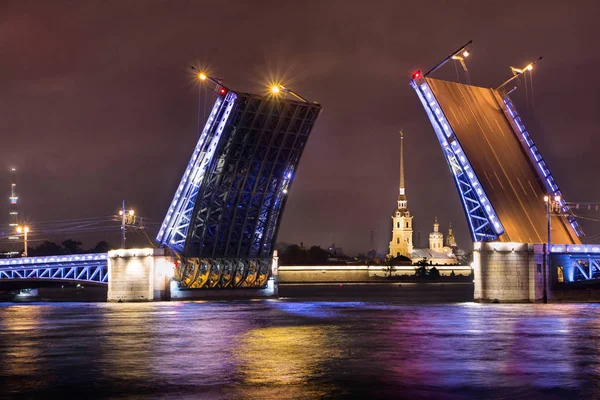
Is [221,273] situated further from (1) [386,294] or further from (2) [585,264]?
(1) [386,294]

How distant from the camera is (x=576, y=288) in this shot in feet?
196

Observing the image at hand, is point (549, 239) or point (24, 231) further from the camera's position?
point (24, 231)

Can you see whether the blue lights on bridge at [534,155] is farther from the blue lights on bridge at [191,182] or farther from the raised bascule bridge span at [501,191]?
the blue lights on bridge at [191,182]

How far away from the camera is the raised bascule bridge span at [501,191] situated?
57719 millimetres

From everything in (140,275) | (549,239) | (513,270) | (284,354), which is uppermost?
(549,239)

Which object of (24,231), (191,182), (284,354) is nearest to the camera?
(284,354)

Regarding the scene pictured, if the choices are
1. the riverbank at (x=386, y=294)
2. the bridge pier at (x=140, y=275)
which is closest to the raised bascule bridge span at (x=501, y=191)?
the riverbank at (x=386, y=294)

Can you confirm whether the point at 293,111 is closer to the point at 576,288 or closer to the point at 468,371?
the point at 576,288

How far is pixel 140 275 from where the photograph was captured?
6694 centimetres

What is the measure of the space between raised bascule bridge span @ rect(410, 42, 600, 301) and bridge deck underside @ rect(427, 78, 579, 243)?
2.4 inches

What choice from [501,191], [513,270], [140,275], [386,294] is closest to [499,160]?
[501,191]

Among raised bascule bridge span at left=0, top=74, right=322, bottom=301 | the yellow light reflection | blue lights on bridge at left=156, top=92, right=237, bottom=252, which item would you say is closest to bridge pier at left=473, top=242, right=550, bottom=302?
raised bascule bridge span at left=0, top=74, right=322, bottom=301

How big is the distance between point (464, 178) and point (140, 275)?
77.7 ft

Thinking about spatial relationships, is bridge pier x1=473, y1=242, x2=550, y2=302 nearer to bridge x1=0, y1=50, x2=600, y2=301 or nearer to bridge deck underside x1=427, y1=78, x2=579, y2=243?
bridge x1=0, y1=50, x2=600, y2=301
